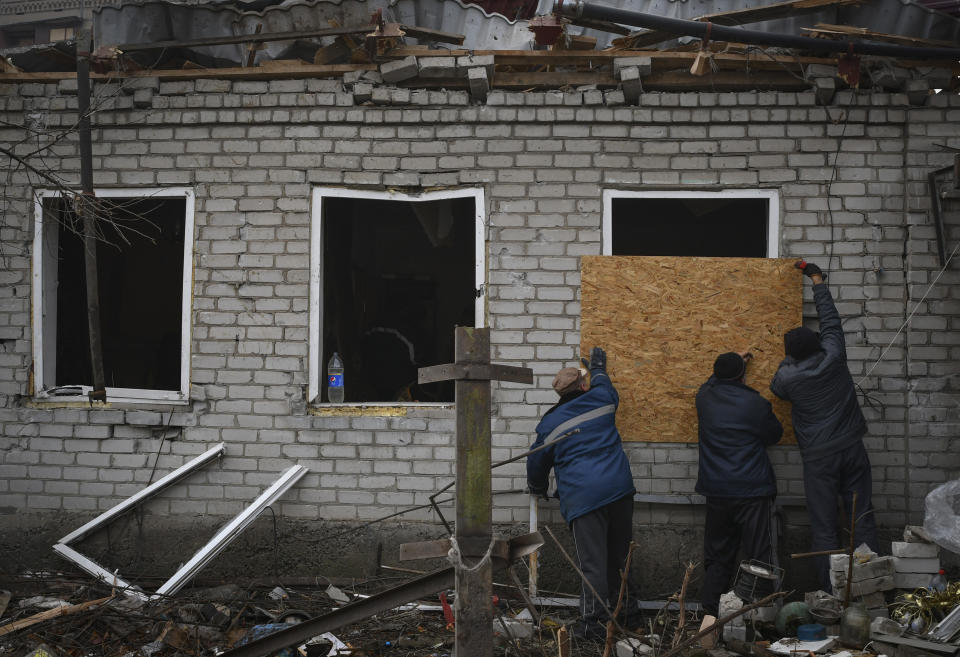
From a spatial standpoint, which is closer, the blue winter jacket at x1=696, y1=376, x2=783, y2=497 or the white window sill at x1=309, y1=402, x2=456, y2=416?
the blue winter jacket at x1=696, y1=376, x2=783, y2=497

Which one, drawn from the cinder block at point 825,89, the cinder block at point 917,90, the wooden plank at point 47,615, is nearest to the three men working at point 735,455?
the cinder block at point 825,89

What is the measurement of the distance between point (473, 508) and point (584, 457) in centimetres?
217

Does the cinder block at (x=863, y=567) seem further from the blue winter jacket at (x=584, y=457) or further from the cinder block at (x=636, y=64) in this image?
the cinder block at (x=636, y=64)

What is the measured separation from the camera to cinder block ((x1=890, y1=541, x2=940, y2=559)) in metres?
5.14

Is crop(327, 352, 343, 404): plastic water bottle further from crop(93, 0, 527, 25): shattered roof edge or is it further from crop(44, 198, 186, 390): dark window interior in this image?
crop(93, 0, 527, 25): shattered roof edge

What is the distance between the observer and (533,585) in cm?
556

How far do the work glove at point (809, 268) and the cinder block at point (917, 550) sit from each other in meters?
1.80

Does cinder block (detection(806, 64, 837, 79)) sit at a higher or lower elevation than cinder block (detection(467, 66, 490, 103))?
higher

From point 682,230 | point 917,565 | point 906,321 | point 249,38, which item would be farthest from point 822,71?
point 249,38

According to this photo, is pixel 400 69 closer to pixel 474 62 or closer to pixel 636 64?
pixel 474 62

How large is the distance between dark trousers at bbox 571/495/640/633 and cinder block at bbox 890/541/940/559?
5.48ft

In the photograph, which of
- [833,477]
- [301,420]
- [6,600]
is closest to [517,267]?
[301,420]

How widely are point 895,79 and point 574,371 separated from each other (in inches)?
120

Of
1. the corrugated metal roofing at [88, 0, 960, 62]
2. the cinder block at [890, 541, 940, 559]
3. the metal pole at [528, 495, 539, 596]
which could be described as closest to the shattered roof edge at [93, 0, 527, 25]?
the corrugated metal roofing at [88, 0, 960, 62]
